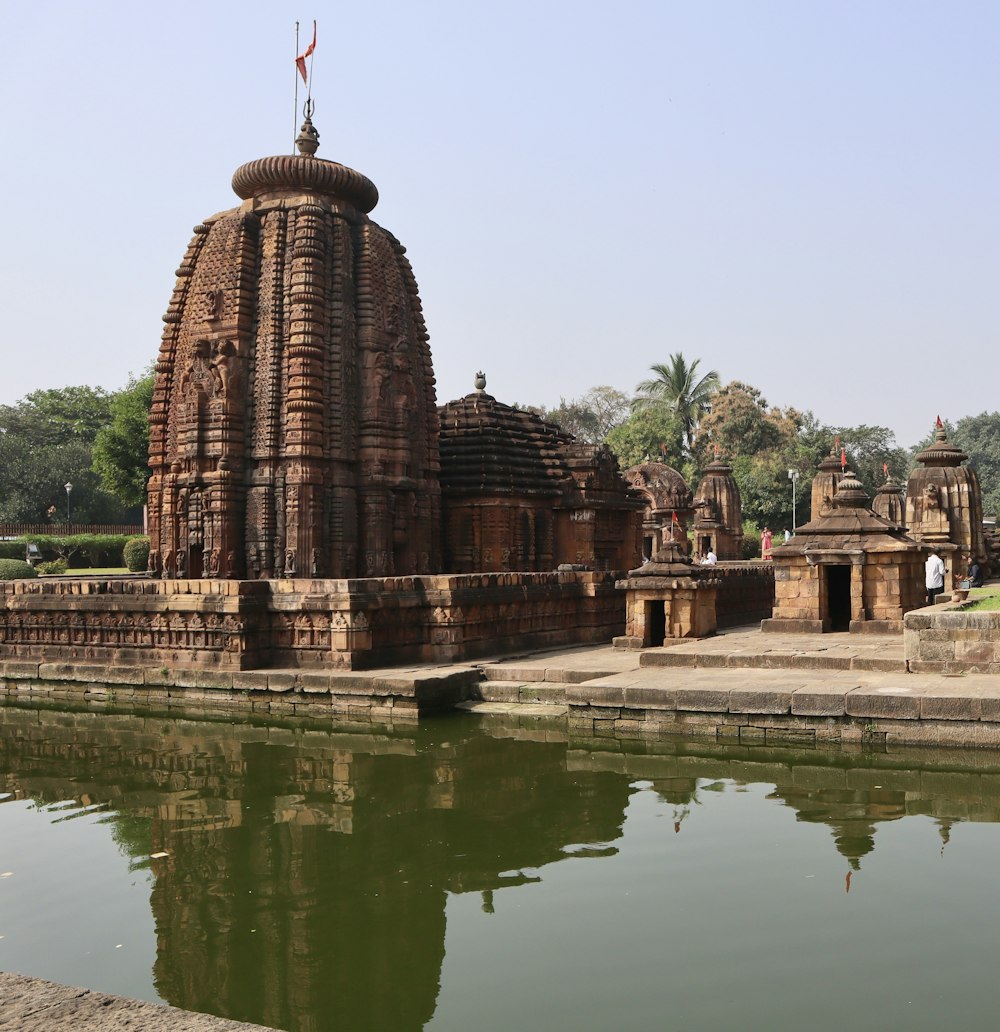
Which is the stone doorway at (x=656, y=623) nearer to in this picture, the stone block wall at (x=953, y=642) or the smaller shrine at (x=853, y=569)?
Result: the smaller shrine at (x=853, y=569)

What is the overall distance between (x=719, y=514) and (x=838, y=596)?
769 inches

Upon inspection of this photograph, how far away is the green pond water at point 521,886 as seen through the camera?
407 centimetres

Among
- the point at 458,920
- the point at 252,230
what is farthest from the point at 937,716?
the point at 252,230

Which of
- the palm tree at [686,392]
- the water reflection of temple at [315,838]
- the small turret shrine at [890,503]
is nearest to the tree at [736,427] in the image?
the palm tree at [686,392]

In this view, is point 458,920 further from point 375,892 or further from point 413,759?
point 413,759

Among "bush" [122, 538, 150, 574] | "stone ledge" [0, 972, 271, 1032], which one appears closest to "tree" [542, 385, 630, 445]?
"bush" [122, 538, 150, 574]

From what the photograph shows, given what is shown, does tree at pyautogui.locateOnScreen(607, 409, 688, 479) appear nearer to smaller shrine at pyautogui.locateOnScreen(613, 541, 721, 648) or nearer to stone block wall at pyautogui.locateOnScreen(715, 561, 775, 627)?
stone block wall at pyautogui.locateOnScreen(715, 561, 775, 627)

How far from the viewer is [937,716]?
8.20m

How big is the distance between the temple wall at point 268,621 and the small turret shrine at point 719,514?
20.0 metres

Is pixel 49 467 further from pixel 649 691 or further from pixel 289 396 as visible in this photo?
pixel 649 691

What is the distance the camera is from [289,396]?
1521 cm

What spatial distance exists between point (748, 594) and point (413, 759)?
11.7 meters

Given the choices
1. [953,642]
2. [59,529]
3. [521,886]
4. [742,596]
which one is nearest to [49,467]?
[59,529]

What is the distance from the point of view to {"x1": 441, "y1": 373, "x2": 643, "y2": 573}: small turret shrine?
62.2ft
